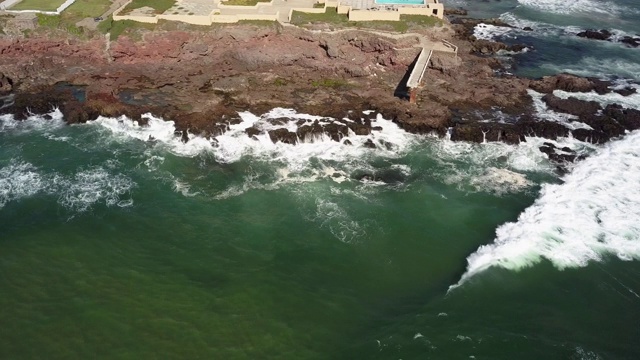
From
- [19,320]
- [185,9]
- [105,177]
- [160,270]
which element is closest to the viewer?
[19,320]

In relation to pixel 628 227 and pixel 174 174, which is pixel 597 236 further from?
pixel 174 174

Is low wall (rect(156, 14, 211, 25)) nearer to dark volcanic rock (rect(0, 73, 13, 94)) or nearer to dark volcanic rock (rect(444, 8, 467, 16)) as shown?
dark volcanic rock (rect(0, 73, 13, 94))

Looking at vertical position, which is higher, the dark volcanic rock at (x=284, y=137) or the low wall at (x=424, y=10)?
the low wall at (x=424, y=10)

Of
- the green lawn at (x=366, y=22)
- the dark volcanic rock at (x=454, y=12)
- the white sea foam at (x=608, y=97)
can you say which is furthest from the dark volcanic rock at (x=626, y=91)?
the dark volcanic rock at (x=454, y=12)

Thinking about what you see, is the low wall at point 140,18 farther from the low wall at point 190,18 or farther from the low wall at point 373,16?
the low wall at point 373,16

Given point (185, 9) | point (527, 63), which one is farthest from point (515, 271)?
point (185, 9)

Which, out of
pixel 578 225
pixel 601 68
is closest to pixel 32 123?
pixel 578 225

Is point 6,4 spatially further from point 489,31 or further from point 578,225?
point 578,225
